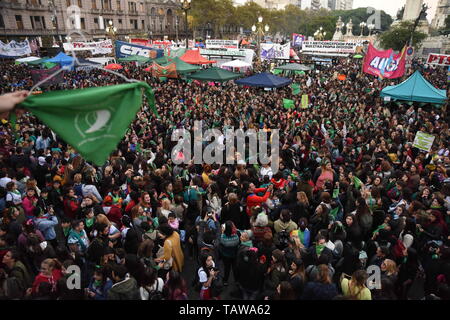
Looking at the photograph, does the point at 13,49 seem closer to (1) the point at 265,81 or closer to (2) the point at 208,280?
(1) the point at 265,81

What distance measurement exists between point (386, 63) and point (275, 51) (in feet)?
26.4

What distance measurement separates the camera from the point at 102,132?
3166 millimetres

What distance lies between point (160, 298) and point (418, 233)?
13.3 ft

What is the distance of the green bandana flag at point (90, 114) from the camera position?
2.97m

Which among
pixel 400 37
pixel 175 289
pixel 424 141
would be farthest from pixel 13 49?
pixel 400 37

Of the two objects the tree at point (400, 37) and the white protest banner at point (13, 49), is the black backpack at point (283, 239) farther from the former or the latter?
the tree at point (400, 37)

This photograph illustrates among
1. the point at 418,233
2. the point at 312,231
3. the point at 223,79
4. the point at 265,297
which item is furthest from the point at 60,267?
the point at 223,79

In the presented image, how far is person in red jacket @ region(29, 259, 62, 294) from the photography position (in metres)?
3.64

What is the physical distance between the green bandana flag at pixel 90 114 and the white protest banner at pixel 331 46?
81.5 feet

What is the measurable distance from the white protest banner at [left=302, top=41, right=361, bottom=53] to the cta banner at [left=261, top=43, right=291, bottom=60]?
22.6 feet

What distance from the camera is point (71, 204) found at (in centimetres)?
552

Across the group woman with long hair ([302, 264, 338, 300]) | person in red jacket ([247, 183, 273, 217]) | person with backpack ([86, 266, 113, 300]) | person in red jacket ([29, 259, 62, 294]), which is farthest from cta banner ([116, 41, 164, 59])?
woman with long hair ([302, 264, 338, 300])

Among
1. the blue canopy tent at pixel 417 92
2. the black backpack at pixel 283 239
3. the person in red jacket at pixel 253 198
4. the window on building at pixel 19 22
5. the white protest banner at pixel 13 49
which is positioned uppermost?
the window on building at pixel 19 22

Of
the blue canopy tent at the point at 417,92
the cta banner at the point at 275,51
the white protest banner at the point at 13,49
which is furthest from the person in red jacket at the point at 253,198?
the white protest banner at the point at 13,49
